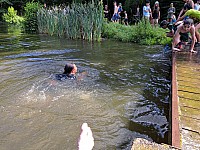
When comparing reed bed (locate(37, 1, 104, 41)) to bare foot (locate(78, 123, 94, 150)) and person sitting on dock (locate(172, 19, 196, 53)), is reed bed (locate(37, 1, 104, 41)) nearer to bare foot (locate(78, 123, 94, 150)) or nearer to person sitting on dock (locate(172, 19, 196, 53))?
person sitting on dock (locate(172, 19, 196, 53))

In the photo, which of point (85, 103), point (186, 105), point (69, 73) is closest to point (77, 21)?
point (69, 73)

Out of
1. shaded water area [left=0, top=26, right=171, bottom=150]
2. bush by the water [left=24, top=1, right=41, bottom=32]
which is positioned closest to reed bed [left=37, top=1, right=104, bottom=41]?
bush by the water [left=24, top=1, right=41, bottom=32]

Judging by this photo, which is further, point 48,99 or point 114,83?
point 114,83

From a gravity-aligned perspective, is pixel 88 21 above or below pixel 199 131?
above

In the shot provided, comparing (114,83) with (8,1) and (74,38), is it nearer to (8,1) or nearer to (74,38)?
(74,38)

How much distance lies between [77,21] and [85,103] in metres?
8.68

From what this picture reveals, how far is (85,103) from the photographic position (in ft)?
14.5

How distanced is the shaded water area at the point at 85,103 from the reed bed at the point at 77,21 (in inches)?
175

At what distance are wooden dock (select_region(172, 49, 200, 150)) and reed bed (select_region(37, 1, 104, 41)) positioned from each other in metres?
6.82

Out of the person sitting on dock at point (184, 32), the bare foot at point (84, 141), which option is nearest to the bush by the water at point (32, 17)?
the person sitting on dock at point (184, 32)

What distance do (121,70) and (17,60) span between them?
3.69 m

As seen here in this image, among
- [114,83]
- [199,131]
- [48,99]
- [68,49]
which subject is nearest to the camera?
[199,131]

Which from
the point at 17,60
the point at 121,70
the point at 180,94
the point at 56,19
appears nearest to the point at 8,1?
the point at 56,19

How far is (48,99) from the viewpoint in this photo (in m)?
4.62
